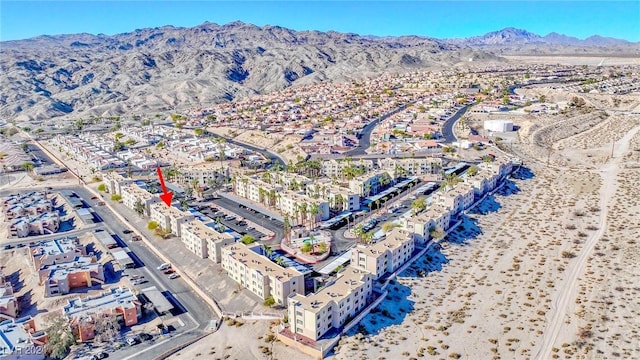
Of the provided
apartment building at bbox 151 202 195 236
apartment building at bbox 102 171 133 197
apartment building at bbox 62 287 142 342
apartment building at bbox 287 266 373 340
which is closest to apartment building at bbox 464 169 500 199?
apartment building at bbox 287 266 373 340

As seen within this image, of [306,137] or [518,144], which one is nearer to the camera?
[518,144]

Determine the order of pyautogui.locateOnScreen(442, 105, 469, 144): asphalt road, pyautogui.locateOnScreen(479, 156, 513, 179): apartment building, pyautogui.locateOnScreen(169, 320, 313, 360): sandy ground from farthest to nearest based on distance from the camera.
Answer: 1. pyautogui.locateOnScreen(442, 105, 469, 144): asphalt road
2. pyautogui.locateOnScreen(479, 156, 513, 179): apartment building
3. pyautogui.locateOnScreen(169, 320, 313, 360): sandy ground

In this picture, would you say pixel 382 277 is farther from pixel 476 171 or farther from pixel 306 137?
pixel 306 137

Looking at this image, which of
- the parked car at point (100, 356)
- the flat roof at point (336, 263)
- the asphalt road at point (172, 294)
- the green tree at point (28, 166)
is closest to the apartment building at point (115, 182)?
the asphalt road at point (172, 294)

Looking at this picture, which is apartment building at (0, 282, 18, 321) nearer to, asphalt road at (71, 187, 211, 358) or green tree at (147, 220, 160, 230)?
asphalt road at (71, 187, 211, 358)

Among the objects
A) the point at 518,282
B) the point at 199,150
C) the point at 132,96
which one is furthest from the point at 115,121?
the point at 518,282

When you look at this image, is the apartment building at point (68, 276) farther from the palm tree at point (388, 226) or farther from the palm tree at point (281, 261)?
the palm tree at point (388, 226)
